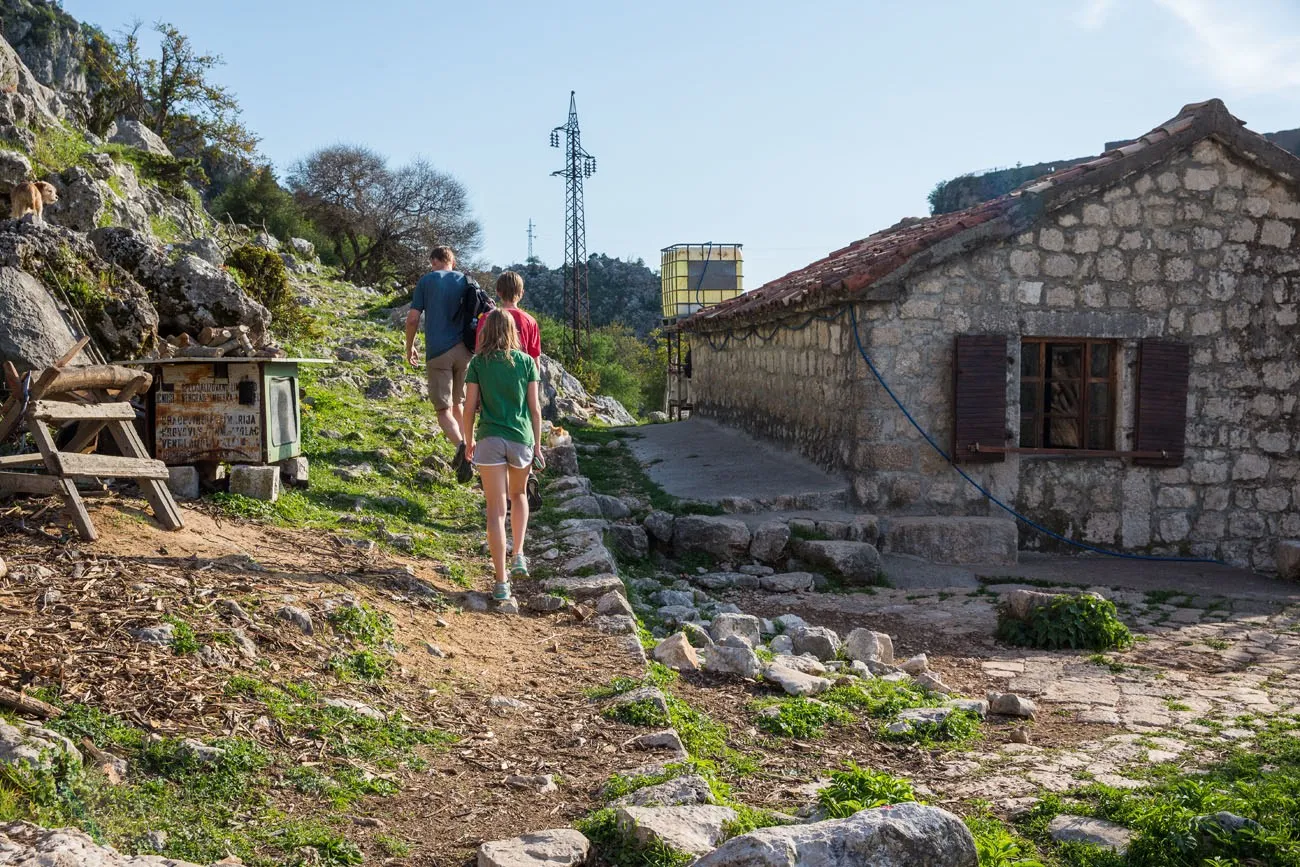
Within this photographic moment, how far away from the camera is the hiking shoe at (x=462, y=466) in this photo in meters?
8.68

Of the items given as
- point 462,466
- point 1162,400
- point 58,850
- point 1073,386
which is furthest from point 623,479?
Result: point 58,850

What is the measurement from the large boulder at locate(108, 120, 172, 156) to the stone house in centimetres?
1947

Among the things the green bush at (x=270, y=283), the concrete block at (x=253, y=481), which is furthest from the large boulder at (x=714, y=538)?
the green bush at (x=270, y=283)

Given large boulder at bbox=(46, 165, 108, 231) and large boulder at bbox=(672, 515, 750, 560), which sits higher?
large boulder at bbox=(46, 165, 108, 231)

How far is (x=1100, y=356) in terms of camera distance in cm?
1110

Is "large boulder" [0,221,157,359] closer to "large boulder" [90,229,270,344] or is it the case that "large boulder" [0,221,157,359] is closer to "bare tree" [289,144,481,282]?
"large boulder" [90,229,270,344]

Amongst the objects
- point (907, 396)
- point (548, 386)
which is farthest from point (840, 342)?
point (548, 386)

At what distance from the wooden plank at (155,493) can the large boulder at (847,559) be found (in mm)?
5518

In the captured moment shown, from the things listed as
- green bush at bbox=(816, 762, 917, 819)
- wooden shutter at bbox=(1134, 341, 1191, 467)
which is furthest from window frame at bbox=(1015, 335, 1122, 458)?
green bush at bbox=(816, 762, 917, 819)

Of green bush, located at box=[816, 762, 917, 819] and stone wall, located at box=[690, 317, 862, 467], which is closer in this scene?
green bush, located at box=[816, 762, 917, 819]

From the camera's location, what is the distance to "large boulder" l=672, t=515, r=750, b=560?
951cm

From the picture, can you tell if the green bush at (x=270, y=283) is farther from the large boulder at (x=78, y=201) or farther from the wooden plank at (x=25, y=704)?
the wooden plank at (x=25, y=704)

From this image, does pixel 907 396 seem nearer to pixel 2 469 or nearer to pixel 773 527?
pixel 773 527

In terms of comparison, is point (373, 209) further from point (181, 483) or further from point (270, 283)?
point (181, 483)
